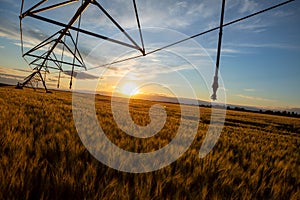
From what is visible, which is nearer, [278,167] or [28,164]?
[28,164]

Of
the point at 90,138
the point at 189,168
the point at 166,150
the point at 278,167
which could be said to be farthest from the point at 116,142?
the point at 278,167

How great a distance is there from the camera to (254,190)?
2.09m

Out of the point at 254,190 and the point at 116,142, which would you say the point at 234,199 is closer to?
the point at 254,190

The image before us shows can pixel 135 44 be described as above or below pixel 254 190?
above

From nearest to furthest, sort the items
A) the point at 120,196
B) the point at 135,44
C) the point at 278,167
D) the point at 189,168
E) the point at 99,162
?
the point at 120,196 < the point at 99,162 < the point at 189,168 < the point at 278,167 < the point at 135,44

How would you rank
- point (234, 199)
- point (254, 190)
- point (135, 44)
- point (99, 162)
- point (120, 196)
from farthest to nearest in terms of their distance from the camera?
point (135, 44)
point (99, 162)
point (254, 190)
point (234, 199)
point (120, 196)

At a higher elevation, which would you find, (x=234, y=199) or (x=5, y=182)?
(x=5, y=182)

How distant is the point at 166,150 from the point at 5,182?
8.02ft

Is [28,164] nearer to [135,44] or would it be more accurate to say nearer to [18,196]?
[18,196]

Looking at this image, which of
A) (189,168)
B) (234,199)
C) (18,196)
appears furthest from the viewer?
(189,168)

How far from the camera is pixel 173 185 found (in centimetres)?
187

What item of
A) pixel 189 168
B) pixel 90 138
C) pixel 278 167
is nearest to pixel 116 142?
pixel 90 138

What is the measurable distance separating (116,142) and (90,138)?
1.72 feet

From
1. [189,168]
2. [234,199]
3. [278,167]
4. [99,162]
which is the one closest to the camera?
[234,199]
